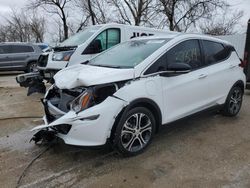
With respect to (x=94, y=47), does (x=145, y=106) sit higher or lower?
lower

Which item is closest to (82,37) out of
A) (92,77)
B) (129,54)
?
(129,54)

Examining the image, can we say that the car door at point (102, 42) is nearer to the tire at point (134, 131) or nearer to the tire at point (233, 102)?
→ the tire at point (233, 102)

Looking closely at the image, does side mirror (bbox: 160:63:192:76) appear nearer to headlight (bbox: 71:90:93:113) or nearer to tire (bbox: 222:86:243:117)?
headlight (bbox: 71:90:93:113)

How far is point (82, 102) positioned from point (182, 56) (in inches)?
73.9

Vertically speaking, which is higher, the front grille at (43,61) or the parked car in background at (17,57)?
the front grille at (43,61)

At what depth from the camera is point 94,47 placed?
8203mm

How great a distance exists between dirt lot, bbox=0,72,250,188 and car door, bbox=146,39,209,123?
48cm

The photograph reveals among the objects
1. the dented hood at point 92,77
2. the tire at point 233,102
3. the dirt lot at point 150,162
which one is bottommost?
the dirt lot at point 150,162

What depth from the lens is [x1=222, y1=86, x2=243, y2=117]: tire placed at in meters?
5.37

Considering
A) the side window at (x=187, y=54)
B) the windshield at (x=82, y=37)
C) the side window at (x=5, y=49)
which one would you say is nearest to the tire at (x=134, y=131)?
the side window at (x=187, y=54)

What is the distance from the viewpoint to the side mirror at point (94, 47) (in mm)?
8062

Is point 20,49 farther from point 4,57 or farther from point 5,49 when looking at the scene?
point 4,57

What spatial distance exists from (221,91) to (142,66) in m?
1.99

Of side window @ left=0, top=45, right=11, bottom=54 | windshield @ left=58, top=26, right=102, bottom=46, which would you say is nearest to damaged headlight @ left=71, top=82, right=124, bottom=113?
windshield @ left=58, top=26, right=102, bottom=46
